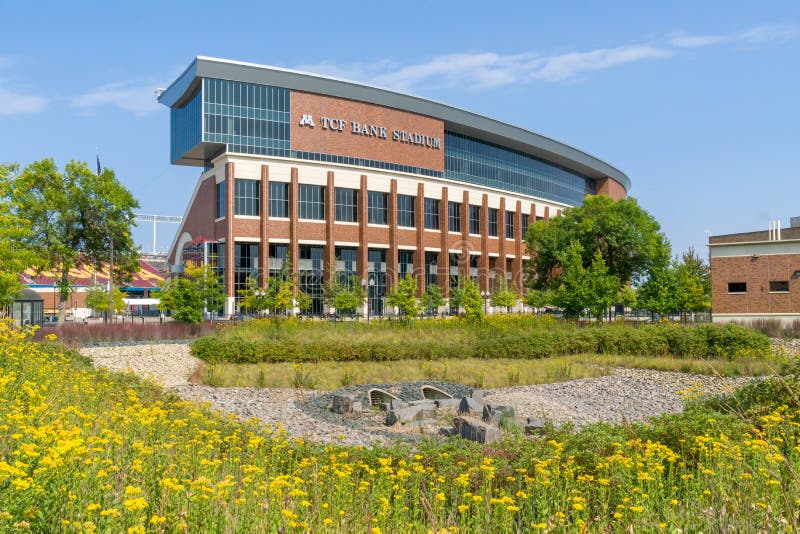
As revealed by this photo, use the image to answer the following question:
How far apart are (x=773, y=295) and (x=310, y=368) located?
30305 millimetres

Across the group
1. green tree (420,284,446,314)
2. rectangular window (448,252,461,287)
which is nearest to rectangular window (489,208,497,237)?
rectangular window (448,252,461,287)

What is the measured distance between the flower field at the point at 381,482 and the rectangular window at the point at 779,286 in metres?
32.7

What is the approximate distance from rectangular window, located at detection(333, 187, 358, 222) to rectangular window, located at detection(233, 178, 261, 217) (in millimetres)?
7307

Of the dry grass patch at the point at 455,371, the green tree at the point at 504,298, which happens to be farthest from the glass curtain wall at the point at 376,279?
the dry grass patch at the point at 455,371

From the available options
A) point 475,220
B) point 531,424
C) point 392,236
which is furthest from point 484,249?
point 531,424

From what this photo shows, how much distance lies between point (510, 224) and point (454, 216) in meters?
11.5

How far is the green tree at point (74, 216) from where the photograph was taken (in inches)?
1679

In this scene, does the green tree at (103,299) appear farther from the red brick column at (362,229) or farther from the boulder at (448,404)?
the boulder at (448,404)

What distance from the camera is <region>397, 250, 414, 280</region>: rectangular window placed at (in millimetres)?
63469

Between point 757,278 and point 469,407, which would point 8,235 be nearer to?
point 469,407

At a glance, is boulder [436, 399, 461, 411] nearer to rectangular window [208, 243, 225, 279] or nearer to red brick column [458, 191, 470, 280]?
rectangular window [208, 243, 225, 279]

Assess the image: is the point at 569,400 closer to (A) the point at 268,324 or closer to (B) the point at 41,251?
(A) the point at 268,324

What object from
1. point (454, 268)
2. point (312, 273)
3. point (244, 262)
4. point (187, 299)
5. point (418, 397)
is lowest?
point (418, 397)

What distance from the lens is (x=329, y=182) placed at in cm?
5734
